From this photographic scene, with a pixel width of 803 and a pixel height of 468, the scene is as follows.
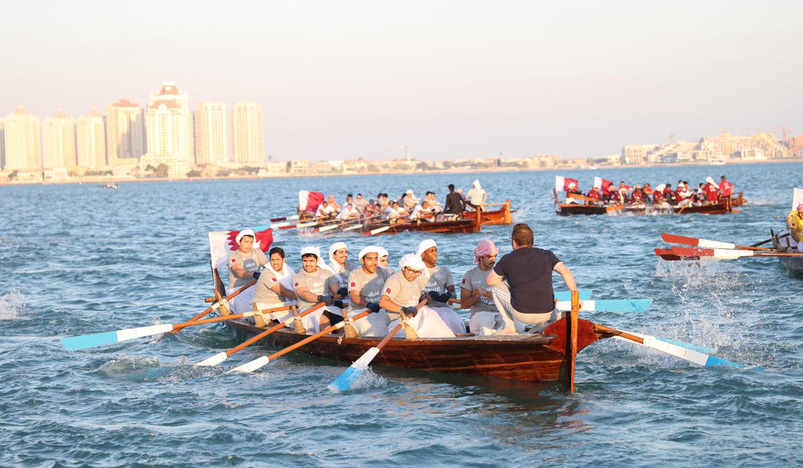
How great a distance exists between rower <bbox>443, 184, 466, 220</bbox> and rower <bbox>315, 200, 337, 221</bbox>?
512 cm

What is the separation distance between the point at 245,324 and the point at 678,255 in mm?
9784

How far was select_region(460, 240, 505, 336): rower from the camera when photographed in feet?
41.4

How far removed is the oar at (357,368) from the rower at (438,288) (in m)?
0.83

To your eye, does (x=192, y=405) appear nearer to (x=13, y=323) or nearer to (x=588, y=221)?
(x=13, y=323)

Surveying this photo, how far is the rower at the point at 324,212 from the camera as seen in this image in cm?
3759

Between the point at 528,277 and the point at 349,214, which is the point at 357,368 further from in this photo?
the point at 349,214

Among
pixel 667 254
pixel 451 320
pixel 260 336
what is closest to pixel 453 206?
pixel 667 254

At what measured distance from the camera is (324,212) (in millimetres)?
37969

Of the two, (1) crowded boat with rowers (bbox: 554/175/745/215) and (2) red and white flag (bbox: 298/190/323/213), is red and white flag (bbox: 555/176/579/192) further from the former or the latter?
(2) red and white flag (bbox: 298/190/323/213)

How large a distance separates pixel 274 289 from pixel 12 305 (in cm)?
806

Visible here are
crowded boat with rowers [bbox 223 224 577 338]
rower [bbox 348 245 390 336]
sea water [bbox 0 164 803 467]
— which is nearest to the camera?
sea water [bbox 0 164 803 467]

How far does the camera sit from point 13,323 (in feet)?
59.0

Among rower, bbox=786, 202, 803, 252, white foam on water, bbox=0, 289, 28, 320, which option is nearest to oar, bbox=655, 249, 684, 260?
rower, bbox=786, 202, 803, 252

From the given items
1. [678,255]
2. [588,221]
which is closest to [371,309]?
[678,255]
